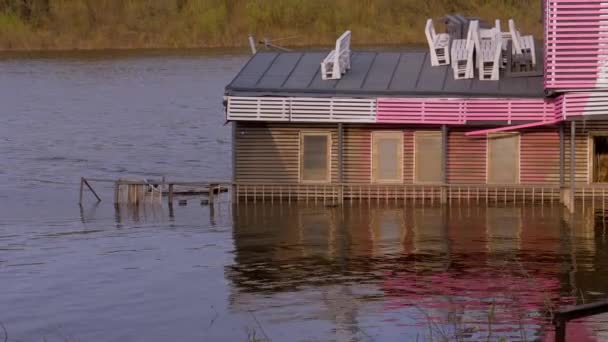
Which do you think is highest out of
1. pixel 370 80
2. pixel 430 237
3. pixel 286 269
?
pixel 370 80

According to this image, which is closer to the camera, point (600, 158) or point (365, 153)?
point (600, 158)

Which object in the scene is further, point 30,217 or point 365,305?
point 30,217

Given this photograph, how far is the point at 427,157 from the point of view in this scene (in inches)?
1319

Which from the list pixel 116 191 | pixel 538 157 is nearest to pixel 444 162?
pixel 538 157

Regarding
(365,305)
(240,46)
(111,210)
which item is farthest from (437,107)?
(240,46)

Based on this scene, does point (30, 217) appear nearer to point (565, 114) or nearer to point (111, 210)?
point (111, 210)

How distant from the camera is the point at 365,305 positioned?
22516mm

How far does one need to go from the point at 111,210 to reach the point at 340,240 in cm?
824

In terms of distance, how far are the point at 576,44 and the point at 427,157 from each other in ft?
15.7

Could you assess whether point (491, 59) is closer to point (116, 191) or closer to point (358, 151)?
point (358, 151)

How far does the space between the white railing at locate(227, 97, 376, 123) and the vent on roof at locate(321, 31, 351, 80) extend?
169 centimetres

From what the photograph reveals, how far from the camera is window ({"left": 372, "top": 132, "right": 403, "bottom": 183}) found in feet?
110

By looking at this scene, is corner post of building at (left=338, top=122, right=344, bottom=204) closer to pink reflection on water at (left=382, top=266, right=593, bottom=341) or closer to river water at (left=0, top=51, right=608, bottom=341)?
river water at (left=0, top=51, right=608, bottom=341)

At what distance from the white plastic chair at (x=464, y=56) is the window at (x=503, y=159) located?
1827mm
